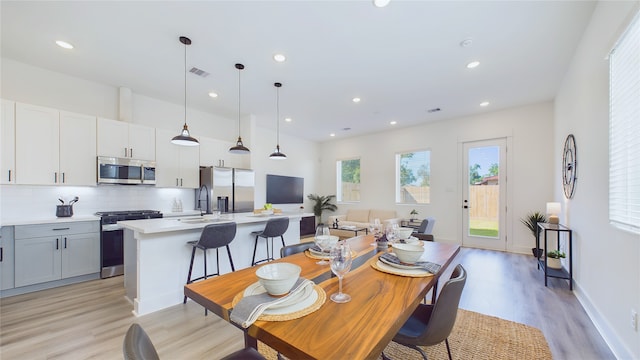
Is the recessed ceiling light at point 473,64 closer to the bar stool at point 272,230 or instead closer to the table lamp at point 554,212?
the table lamp at point 554,212

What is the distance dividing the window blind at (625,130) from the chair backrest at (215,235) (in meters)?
3.35

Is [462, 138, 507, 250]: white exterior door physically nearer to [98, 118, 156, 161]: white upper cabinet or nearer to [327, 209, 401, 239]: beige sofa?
[327, 209, 401, 239]: beige sofa

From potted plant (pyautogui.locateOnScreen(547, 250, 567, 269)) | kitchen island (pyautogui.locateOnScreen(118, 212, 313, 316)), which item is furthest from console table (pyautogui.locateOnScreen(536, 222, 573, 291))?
kitchen island (pyautogui.locateOnScreen(118, 212, 313, 316))

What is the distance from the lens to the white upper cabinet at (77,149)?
352 cm

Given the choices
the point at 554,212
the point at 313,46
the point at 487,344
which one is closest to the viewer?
the point at 487,344

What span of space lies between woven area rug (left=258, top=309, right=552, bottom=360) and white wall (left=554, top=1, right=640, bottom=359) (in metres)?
0.53

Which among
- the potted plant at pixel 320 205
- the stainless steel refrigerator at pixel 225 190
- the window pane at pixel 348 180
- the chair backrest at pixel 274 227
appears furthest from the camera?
the potted plant at pixel 320 205

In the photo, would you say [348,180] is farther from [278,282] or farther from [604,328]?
[278,282]

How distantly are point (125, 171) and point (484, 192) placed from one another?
6883 millimetres

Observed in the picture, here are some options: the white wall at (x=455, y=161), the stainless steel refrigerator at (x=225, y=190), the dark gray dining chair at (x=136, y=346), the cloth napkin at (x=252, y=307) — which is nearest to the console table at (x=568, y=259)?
the white wall at (x=455, y=161)

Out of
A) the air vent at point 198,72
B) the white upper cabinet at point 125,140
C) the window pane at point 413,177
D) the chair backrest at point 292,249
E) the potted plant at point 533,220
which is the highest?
the air vent at point 198,72

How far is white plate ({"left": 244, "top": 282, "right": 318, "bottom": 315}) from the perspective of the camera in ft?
3.28

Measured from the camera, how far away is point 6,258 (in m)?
2.98

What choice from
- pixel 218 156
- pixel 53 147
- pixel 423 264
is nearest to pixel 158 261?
pixel 53 147
